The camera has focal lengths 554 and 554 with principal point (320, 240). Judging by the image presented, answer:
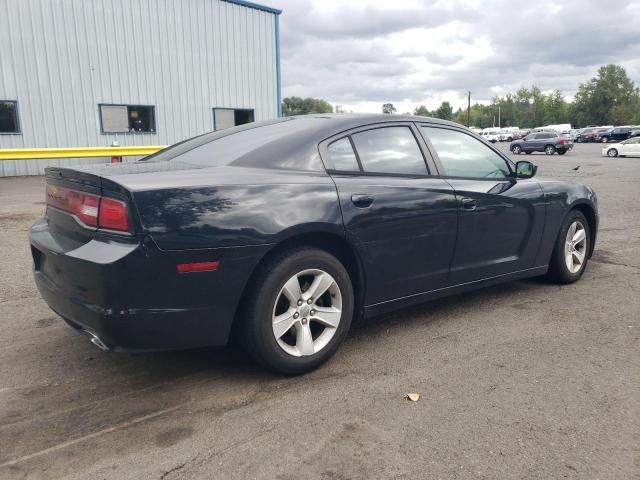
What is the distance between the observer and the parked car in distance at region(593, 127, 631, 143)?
5109 cm

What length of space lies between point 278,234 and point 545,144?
36.9m

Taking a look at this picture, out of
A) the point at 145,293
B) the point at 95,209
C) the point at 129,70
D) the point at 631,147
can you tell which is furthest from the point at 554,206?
the point at 631,147

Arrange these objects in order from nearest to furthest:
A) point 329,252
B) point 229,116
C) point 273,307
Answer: point 273,307 → point 329,252 → point 229,116

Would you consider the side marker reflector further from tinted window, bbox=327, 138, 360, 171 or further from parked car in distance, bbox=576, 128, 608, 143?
parked car in distance, bbox=576, 128, 608, 143

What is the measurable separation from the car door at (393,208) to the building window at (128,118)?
17414mm

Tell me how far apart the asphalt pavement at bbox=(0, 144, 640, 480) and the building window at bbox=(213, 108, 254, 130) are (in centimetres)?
1846

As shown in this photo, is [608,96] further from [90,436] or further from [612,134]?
[90,436]

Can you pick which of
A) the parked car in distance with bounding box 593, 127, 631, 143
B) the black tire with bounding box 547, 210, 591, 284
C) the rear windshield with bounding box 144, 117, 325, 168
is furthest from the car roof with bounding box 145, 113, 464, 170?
the parked car in distance with bounding box 593, 127, 631, 143

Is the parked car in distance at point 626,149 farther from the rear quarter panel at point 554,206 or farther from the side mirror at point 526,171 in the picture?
the side mirror at point 526,171

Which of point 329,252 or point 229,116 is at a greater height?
point 229,116

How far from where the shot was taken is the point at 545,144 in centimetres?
Result: 3619

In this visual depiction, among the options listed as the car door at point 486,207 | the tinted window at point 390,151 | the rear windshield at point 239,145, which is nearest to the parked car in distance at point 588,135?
the car door at point 486,207

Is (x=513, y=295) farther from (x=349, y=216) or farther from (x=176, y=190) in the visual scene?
(x=176, y=190)

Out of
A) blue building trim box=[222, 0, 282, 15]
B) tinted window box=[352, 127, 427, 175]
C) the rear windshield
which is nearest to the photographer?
the rear windshield
